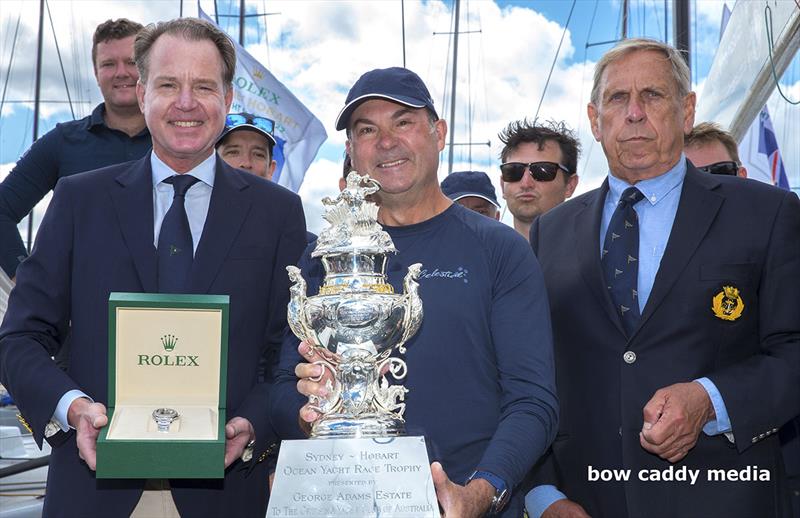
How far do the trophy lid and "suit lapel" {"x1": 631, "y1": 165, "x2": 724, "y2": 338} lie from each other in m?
1.04

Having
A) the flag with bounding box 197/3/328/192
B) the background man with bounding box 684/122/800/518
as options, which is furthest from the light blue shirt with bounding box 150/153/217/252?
the flag with bounding box 197/3/328/192

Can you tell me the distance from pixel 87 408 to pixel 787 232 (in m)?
2.19

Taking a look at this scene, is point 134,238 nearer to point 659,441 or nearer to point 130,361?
point 130,361

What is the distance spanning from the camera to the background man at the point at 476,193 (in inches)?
210

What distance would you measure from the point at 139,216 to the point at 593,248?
1.50m

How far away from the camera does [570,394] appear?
10.6ft

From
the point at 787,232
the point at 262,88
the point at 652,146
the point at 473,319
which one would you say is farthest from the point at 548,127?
the point at 262,88

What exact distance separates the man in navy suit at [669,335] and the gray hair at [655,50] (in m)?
0.03

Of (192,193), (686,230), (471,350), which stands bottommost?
(471,350)

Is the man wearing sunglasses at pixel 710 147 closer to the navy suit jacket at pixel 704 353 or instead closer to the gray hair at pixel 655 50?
the gray hair at pixel 655 50

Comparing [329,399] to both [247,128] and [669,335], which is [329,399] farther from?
[247,128]

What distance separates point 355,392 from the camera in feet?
7.68

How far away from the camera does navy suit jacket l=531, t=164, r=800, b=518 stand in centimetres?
294

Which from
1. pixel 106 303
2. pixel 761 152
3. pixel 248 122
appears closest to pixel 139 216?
pixel 106 303
